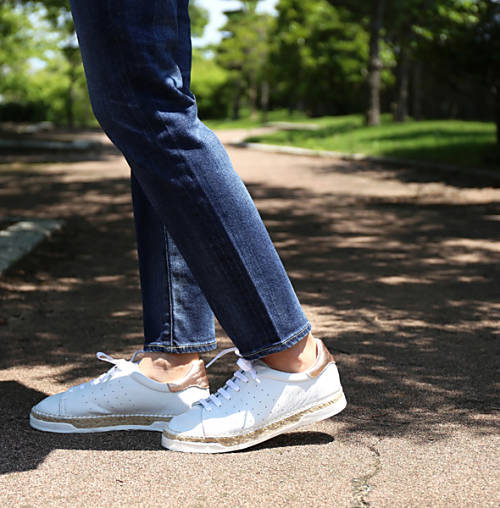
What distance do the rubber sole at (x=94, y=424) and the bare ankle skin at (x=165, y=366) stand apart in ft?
0.36

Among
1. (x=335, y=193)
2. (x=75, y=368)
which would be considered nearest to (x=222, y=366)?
(x=75, y=368)

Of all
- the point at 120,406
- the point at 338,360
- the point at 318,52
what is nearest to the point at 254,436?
the point at 120,406

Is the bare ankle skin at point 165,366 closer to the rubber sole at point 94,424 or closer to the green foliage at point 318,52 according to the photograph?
the rubber sole at point 94,424

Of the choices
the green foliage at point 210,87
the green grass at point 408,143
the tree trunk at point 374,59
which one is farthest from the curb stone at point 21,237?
the green foliage at point 210,87

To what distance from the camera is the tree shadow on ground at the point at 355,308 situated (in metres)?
2.24

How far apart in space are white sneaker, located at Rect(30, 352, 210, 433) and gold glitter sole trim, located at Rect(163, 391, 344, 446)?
0.49 ft

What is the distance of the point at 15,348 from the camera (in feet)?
9.64

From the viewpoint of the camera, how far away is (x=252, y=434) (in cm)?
190

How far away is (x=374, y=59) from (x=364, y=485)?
2097cm

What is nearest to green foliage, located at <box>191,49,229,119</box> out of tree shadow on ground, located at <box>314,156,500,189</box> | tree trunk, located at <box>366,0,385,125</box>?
tree trunk, located at <box>366,0,385,125</box>

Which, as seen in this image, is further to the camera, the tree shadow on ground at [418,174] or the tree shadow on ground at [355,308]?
the tree shadow on ground at [418,174]

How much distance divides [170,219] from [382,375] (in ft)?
3.52

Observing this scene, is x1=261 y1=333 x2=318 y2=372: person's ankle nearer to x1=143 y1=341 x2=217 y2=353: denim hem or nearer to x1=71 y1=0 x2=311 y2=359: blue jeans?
x1=71 y1=0 x2=311 y2=359: blue jeans

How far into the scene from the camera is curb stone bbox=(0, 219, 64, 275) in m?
4.77
